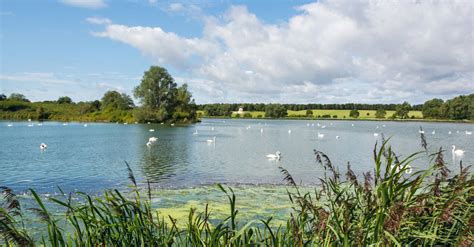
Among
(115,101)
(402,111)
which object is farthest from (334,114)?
(115,101)

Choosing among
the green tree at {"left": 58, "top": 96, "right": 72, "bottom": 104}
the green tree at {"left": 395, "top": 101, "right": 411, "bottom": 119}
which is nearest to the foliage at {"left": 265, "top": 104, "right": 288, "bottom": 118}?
the green tree at {"left": 395, "top": 101, "right": 411, "bottom": 119}

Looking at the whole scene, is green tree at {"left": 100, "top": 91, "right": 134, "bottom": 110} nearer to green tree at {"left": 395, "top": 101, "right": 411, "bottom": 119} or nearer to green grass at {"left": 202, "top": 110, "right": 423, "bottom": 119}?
green grass at {"left": 202, "top": 110, "right": 423, "bottom": 119}

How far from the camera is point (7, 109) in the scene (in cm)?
10462

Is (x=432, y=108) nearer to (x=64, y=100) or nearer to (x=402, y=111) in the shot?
(x=402, y=111)

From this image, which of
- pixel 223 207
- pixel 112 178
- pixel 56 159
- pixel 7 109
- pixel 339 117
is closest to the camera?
pixel 223 207

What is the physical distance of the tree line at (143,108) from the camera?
75.2 metres

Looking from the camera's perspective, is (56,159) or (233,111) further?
(233,111)

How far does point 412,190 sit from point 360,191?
681mm

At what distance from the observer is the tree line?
7519 cm

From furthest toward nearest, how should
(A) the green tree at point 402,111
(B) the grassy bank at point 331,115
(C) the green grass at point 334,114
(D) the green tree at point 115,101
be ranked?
1. (C) the green grass at point 334,114
2. (B) the grassy bank at point 331,115
3. (A) the green tree at point 402,111
4. (D) the green tree at point 115,101

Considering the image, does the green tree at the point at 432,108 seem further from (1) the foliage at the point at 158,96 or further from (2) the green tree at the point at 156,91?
(2) the green tree at the point at 156,91

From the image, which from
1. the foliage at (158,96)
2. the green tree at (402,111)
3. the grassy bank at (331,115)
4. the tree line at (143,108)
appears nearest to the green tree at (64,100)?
the tree line at (143,108)

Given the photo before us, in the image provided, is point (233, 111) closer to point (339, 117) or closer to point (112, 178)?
point (339, 117)

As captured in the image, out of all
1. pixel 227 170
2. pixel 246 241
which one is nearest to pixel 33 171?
pixel 227 170
